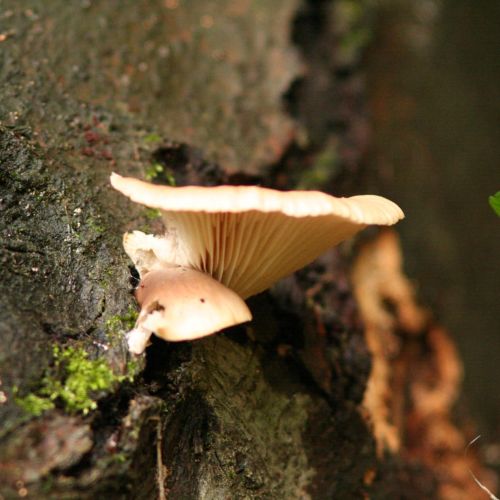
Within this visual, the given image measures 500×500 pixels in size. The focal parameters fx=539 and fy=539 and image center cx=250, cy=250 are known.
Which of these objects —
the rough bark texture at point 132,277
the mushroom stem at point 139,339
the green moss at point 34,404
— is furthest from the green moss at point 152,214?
the green moss at point 34,404

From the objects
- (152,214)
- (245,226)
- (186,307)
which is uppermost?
(245,226)

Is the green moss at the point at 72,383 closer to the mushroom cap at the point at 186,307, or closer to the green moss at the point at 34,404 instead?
the green moss at the point at 34,404

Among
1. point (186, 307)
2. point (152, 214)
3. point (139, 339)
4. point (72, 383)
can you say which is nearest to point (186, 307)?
point (186, 307)

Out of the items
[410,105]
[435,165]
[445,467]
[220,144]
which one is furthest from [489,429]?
[220,144]

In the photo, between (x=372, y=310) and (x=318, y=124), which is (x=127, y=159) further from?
(x=372, y=310)

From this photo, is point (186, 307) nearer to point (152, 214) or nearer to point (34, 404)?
point (34, 404)

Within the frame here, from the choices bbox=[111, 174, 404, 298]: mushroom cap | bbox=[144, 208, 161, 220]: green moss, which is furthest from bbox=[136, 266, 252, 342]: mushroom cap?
bbox=[144, 208, 161, 220]: green moss

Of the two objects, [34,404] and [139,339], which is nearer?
[34,404]
